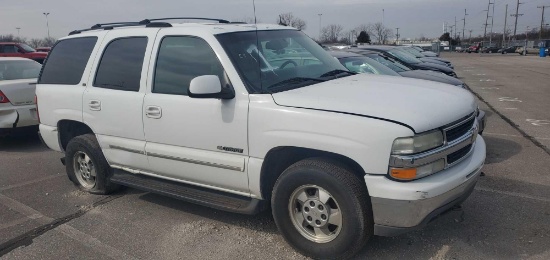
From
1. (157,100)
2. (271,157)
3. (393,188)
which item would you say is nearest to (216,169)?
(271,157)

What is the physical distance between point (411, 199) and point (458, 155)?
0.71m

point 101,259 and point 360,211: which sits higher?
point 360,211

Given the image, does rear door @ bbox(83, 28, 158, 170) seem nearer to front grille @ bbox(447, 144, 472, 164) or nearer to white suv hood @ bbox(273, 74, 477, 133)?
white suv hood @ bbox(273, 74, 477, 133)

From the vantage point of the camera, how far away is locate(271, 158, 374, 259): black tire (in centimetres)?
332

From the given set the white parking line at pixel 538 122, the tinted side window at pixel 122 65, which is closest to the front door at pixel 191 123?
the tinted side window at pixel 122 65

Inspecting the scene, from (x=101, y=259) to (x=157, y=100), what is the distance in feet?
4.85

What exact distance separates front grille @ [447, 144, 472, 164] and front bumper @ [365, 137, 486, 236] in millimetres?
82

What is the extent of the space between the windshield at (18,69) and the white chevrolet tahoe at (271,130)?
391cm

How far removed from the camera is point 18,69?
8703 millimetres

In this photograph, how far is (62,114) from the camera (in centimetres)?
529

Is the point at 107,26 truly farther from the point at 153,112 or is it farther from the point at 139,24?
the point at 153,112

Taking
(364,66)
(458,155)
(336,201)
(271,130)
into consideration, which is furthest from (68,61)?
(364,66)

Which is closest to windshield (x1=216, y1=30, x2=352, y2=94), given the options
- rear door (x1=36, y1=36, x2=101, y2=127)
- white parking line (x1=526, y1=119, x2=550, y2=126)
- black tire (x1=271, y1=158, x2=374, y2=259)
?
black tire (x1=271, y1=158, x2=374, y2=259)

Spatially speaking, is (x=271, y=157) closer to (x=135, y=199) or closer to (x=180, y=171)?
(x=180, y=171)
